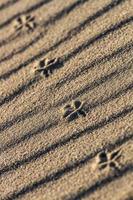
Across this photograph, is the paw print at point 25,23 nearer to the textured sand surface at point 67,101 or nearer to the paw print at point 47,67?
the textured sand surface at point 67,101

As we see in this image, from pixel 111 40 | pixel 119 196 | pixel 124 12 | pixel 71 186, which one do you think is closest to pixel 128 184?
pixel 119 196

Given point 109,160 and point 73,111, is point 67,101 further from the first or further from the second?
point 109,160

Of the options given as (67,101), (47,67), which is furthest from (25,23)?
(67,101)

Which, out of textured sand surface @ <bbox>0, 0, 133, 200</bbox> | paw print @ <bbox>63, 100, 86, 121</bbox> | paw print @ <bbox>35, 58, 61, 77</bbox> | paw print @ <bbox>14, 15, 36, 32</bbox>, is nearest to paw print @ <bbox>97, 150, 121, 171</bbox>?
textured sand surface @ <bbox>0, 0, 133, 200</bbox>

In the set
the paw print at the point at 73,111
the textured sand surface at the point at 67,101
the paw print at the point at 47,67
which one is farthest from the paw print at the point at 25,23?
the paw print at the point at 73,111

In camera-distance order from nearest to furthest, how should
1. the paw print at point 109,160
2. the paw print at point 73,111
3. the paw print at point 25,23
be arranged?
1. the paw print at point 109,160
2. the paw print at point 73,111
3. the paw print at point 25,23
